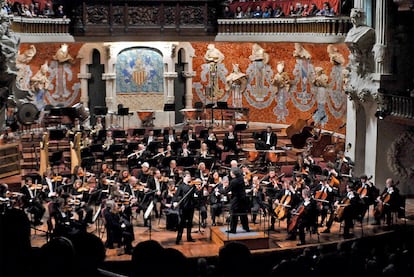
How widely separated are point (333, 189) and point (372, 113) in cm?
450

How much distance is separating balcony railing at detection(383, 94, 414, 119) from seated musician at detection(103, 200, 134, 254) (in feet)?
27.1

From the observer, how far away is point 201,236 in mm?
15898

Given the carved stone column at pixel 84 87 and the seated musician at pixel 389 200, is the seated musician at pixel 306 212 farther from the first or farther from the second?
the carved stone column at pixel 84 87

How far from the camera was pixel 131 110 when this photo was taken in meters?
27.4

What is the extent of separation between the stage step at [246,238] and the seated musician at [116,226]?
202 centimetres

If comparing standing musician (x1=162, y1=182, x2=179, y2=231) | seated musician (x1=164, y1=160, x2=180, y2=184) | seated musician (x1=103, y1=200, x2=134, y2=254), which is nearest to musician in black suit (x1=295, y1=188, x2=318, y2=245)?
standing musician (x1=162, y1=182, x2=179, y2=231)

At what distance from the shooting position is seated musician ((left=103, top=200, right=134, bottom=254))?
1417 cm

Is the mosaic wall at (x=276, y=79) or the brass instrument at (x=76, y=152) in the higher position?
the mosaic wall at (x=276, y=79)

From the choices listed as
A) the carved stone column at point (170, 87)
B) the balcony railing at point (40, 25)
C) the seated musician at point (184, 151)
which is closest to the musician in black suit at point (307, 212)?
the seated musician at point (184, 151)

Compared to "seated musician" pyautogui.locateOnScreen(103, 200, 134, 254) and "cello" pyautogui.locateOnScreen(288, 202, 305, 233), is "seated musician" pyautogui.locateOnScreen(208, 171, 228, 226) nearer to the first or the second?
"cello" pyautogui.locateOnScreen(288, 202, 305, 233)

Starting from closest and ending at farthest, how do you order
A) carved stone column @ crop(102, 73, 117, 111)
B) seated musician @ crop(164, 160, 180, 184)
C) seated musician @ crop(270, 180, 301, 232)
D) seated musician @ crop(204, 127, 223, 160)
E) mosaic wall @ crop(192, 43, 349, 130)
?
seated musician @ crop(270, 180, 301, 232), seated musician @ crop(164, 160, 180, 184), seated musician @ crop(204, 127, 223, 160), mosaic wall @ crop(192, 43, 349, 130), carved stone column @ crop(102, 73, 117, 111)

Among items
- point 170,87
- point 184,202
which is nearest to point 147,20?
point 170,87

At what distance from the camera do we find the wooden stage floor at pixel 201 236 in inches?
572

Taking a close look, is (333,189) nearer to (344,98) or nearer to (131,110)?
(344,98)
